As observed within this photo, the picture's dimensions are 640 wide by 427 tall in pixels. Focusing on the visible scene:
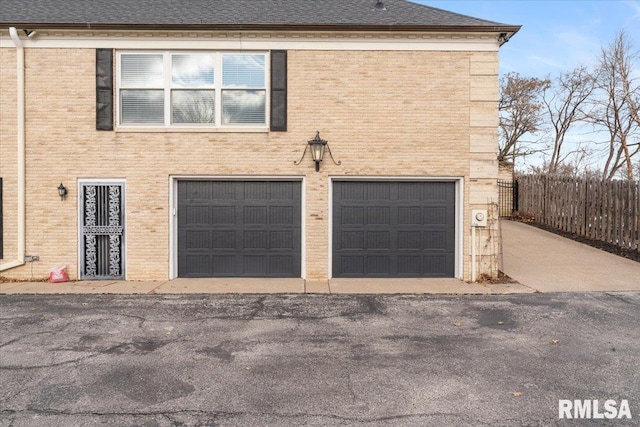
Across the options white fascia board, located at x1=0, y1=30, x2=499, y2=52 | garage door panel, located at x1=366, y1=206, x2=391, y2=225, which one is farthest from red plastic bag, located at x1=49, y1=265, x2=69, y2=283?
garage door panel, located at x1=366, y1=206, x2=391, y2=225

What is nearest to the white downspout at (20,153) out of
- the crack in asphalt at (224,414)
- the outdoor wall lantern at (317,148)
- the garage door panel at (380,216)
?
the outdoor wall lantern at (317,148)

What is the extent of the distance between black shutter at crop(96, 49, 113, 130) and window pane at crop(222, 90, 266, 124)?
2.43m

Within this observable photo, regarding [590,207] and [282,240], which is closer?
[282,240]

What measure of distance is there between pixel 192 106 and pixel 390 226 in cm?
508

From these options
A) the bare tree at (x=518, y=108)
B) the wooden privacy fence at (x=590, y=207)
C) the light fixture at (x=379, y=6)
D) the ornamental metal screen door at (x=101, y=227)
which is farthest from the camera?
Result: the bare tree at (x=518, y=108)

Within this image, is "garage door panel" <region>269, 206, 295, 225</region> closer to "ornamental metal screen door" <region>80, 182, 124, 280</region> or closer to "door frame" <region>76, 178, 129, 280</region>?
"door frame" <region>76, 178, 129, 280</region>

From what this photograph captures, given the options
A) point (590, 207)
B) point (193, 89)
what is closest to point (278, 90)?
point (193, 89)

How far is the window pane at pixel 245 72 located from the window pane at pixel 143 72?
4.62 feet

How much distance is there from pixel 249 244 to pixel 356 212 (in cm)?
247

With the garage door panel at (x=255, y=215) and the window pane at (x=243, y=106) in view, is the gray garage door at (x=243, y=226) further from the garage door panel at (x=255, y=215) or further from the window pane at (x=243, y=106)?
the window pane at (x=243, y=106)

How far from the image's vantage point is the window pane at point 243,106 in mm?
8836

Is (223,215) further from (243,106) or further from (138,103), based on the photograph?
(138,103)

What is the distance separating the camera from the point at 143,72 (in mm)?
8805

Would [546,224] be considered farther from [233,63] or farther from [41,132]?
[41,132]
